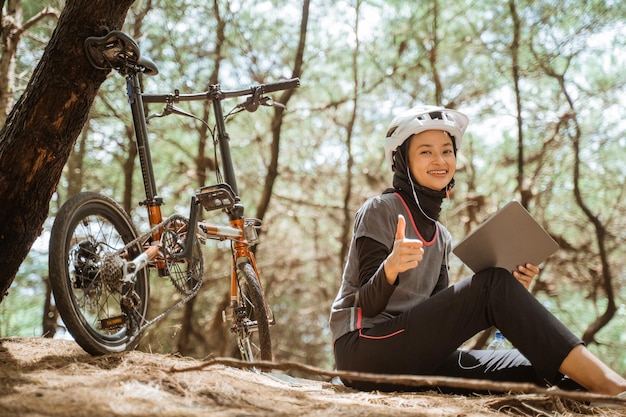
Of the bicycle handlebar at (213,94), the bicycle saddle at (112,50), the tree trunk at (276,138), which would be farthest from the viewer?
the tree trunk at (276,138)

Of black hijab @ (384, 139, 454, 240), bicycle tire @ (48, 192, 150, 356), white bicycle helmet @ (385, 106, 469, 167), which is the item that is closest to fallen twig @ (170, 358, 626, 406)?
bicycle tire @ (48, 192, 150, 356)

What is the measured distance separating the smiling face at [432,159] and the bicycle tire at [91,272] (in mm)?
1228

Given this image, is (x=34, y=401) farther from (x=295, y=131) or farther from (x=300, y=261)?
(x=300, y=261)

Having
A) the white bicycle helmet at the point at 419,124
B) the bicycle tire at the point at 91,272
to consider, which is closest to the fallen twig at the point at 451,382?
the bicycle tire at the point at 91,272

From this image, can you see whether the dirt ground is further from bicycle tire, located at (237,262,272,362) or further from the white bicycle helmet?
the white bicycle helmet

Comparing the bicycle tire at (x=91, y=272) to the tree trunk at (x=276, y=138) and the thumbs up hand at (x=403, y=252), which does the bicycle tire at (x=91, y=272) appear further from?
the tree trunk at (x=276, y=138)

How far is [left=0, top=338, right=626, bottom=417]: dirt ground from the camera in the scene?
1514 millimetres

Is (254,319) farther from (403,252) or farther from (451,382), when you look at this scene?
(451,382)

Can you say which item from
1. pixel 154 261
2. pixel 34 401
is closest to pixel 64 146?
pixel 154 261

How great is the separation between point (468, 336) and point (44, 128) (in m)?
1.81

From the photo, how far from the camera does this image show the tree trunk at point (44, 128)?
7.84 ft

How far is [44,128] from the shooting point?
2426 millimetres

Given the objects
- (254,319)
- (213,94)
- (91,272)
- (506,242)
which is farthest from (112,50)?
(506,242)

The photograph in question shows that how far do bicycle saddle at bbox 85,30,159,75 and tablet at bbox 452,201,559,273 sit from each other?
5.07 feet
